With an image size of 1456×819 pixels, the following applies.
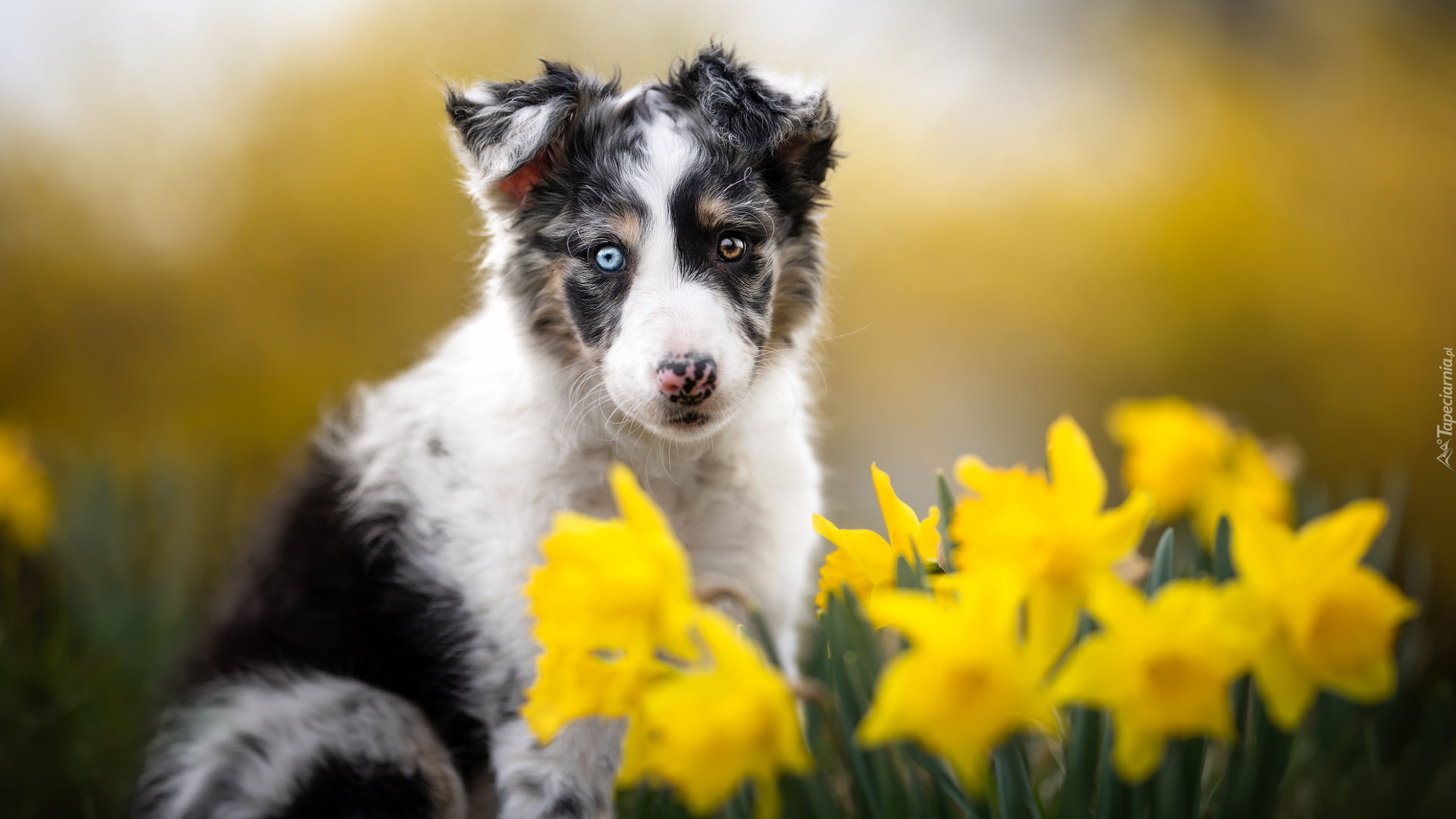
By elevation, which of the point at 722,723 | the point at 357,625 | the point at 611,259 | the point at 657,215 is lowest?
the point at 357,625

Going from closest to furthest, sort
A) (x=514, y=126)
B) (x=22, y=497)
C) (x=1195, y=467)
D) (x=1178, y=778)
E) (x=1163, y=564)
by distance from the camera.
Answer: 1. (x=1178, y=778)
2. (x=1163, y=564)
3. (x=514, y=126)
4. (x=1195, y=467)
5. (x=22, y=497)

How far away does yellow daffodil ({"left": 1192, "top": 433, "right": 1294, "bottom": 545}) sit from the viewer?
6.45 feet

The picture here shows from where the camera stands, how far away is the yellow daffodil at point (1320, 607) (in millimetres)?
865

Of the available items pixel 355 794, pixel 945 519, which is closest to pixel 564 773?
pixel 355 794

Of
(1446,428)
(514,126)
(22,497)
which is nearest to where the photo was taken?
(514,126)

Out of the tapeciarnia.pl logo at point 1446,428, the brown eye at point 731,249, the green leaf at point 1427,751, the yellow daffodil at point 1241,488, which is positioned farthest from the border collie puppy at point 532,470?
the tapeciarnia.pl logo at point 1446,428

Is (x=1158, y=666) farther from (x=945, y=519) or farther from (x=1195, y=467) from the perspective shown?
(x=1195, y=467)

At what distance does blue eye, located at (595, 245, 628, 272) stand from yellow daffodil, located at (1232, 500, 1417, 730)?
4.33 ft

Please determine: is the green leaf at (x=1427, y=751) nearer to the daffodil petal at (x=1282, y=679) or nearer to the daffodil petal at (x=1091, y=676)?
the daffodil petal at (x=1282, y=679)

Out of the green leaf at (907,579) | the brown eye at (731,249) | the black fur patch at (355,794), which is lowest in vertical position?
the black fur patch at (355,794)

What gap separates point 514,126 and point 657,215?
346mm

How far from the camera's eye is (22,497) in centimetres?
311

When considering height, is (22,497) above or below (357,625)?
below

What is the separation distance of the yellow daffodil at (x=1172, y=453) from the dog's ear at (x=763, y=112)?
3.02 feet
